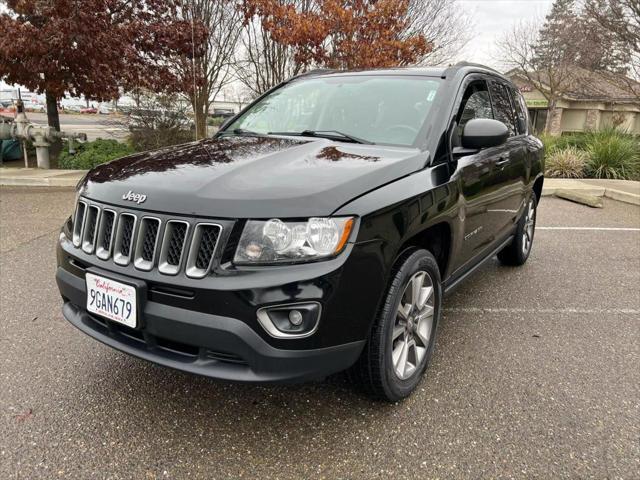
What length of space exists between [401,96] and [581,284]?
265 centimetres

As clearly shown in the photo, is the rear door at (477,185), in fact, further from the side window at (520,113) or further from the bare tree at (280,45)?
the bare tree at (280,45)

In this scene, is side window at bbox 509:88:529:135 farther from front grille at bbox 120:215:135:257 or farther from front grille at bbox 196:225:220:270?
front grille at bbox 120:215:135:257

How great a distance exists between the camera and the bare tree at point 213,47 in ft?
43.6

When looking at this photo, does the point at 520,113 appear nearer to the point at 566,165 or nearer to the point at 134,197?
the point at 134,197

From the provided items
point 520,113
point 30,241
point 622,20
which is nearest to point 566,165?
point 622,20

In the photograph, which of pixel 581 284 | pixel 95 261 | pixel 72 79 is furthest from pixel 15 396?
pixel 72 79

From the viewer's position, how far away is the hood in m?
2.02

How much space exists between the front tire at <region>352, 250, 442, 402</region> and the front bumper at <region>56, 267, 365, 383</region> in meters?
0.18

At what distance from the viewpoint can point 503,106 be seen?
4.13m

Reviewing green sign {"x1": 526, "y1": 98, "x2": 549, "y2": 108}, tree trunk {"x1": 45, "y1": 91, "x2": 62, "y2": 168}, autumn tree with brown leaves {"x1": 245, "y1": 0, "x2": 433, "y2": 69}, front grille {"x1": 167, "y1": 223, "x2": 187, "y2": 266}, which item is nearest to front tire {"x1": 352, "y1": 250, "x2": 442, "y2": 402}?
front grille {"x1": 167, "y1": 223, "x2": 187, "y2": 266}

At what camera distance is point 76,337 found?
10.6ft

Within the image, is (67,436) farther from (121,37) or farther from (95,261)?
(121,37)

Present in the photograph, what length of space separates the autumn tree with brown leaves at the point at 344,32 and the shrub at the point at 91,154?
4709mm

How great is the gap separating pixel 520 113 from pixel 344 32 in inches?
337
